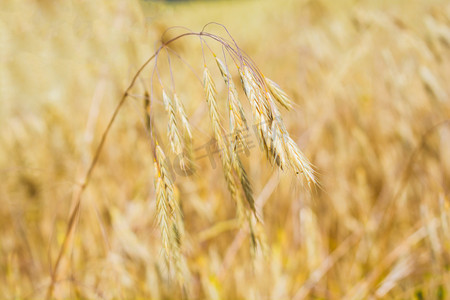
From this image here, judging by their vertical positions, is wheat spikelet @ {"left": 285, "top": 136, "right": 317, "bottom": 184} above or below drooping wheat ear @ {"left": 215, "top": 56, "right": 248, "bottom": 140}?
below

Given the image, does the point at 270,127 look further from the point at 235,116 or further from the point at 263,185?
the point at 263,185

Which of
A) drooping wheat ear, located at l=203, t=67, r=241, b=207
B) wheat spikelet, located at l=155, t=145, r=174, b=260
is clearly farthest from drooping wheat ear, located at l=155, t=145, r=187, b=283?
drooping wheat ear, located at l=203, t=67, r=241, b=207

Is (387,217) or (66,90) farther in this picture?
(66,90)

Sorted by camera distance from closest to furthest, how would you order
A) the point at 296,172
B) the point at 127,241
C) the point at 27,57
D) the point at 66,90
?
1. the point at 296,172
2. the point at 127,241
3. the point at 27,57
4. the point at 66,90

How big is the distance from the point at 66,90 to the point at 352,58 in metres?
1.92

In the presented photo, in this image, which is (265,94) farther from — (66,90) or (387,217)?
(66,90)

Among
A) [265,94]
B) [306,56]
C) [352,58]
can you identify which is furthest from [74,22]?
[265,94]

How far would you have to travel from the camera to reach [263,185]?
5.51 feet

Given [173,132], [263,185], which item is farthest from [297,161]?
[263,185]

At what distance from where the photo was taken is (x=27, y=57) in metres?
2.34

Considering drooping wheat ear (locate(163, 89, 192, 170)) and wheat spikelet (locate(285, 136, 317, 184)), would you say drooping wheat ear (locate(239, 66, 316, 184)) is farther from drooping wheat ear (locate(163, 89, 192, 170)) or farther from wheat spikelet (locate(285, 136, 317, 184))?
drooping wheat ear (locate(163, 89, 192, 170))

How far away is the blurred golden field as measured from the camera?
1.23 m

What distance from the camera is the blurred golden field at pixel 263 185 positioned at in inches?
48.4

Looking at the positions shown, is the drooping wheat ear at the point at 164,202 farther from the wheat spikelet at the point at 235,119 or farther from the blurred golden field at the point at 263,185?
the blurred golden field at the point at 263,185
